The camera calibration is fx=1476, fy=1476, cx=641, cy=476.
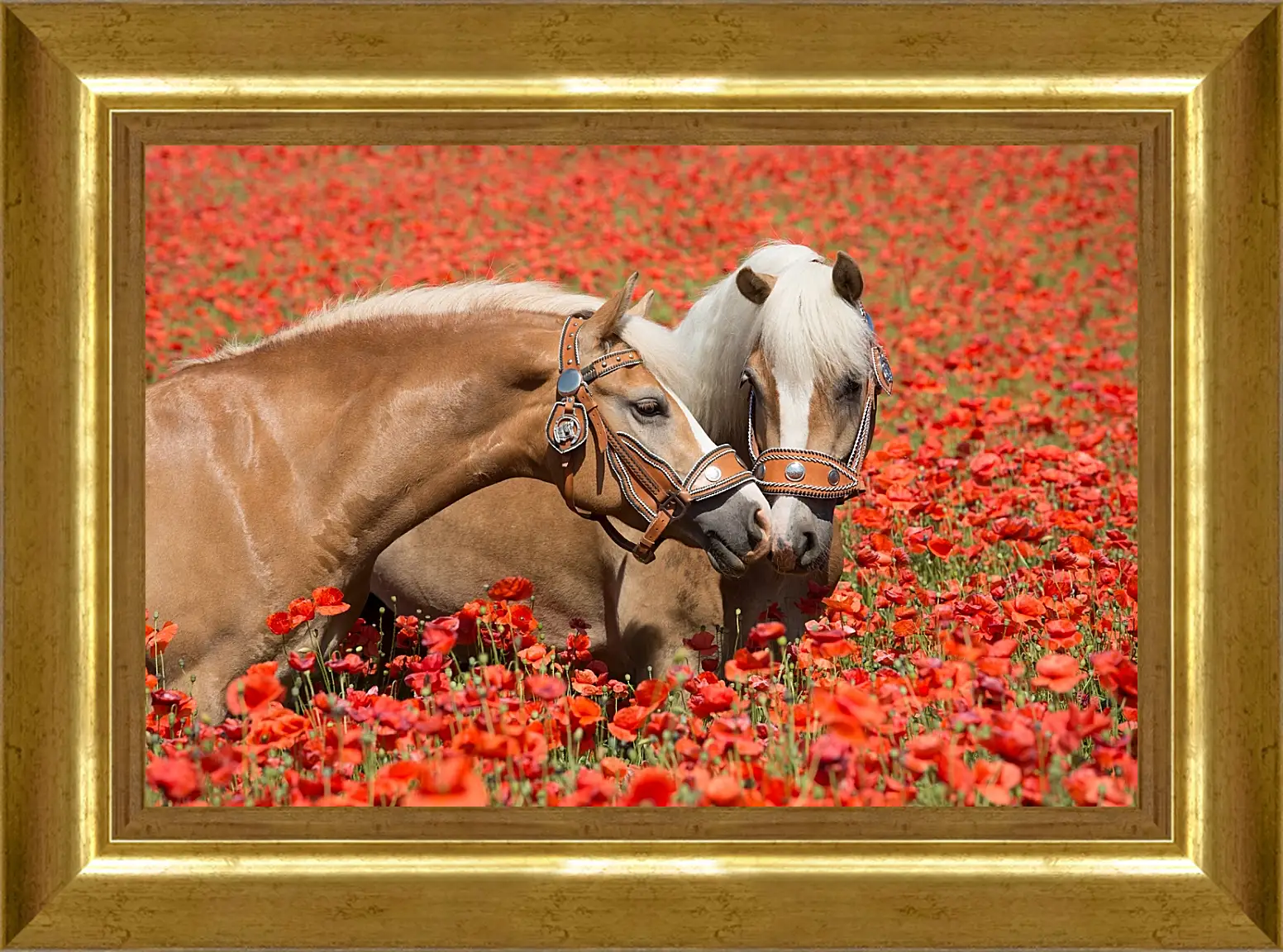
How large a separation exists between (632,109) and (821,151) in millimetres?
9401

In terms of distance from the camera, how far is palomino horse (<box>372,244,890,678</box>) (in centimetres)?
506

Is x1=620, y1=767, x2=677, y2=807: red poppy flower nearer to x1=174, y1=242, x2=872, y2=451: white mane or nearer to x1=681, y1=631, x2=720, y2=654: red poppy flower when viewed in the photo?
x1=681, y1=631, x2=720, y2=654: red poppy flower

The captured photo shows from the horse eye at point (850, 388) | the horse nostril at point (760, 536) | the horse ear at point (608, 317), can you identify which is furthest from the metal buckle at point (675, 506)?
the horse eye at point (850, 388)

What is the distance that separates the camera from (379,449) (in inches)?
202

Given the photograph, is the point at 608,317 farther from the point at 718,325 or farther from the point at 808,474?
the point at 808,474

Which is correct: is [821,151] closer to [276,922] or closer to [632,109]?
[632,109]

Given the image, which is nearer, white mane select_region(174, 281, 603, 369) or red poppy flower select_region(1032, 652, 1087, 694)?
red poppy flower select_region(1032, 652, 1087, 694)

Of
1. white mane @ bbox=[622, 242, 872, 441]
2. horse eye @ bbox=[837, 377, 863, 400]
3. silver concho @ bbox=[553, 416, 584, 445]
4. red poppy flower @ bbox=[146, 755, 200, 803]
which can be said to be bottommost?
red poppy flower @ bbox=[146, 755, 200, 803]

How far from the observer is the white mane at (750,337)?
16.6 ft

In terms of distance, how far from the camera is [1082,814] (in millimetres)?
4191

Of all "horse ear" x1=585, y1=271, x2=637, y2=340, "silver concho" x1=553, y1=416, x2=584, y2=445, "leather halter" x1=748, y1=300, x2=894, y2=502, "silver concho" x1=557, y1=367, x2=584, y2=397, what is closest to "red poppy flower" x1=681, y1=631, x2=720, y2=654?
"leather halter" x1=748, y1=300, x2=894, y2=502

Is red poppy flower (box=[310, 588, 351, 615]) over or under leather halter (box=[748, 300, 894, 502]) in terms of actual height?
under

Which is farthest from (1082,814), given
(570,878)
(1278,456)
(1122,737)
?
(570,878)

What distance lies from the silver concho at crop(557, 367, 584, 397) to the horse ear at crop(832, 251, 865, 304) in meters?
0.98
